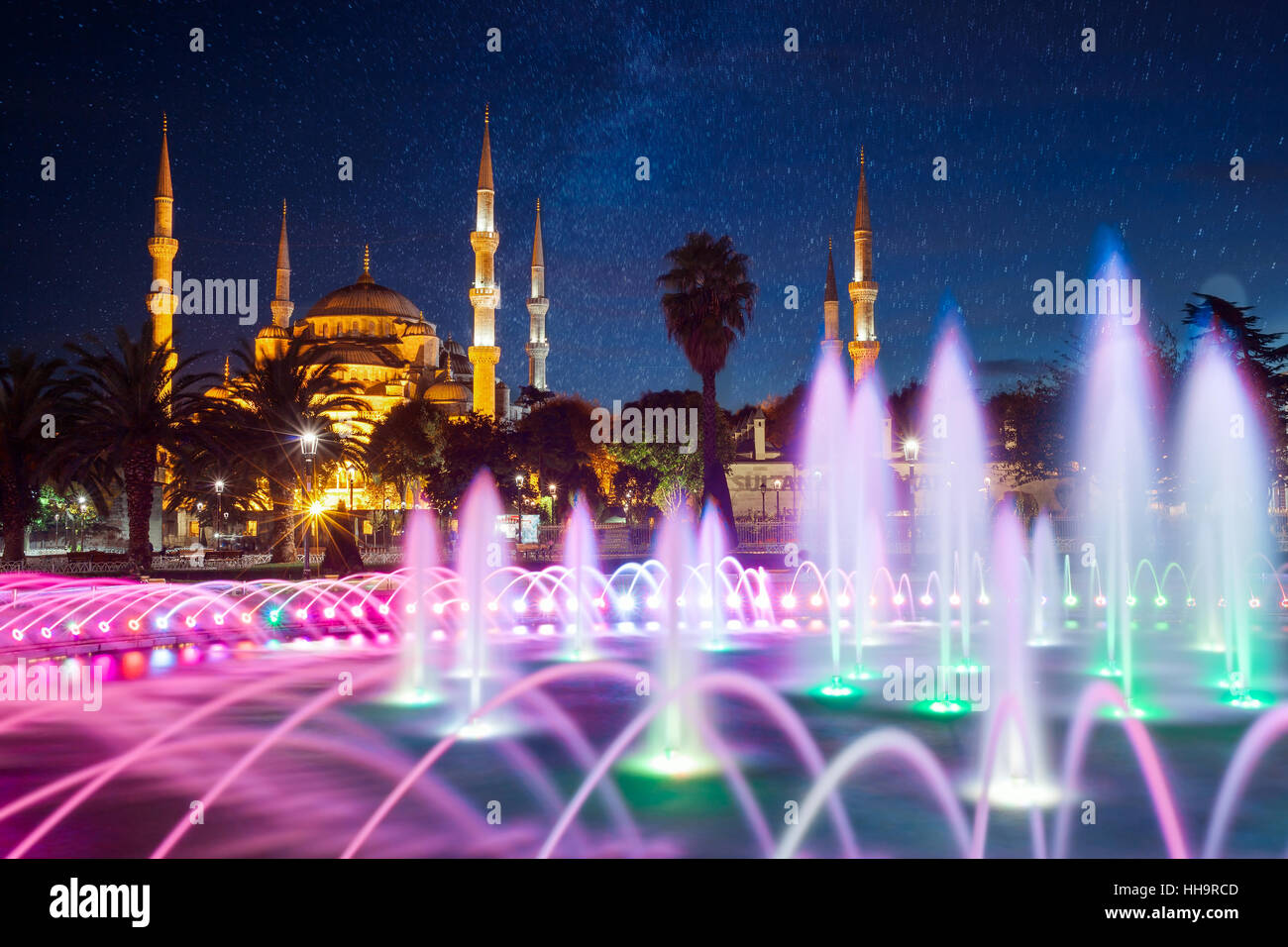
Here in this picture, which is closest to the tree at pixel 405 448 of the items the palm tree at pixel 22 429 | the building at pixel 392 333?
the building at pixel 392 333

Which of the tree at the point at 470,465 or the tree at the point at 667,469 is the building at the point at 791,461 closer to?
the tree at the point at 667,469

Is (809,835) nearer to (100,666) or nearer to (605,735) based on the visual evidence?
(605,735)

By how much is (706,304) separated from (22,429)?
64.8ft

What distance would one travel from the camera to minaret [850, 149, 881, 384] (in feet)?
181

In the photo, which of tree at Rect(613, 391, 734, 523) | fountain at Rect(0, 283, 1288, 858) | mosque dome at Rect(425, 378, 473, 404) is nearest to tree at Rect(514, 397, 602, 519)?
tree at Rect(613, 391, 734, 523)

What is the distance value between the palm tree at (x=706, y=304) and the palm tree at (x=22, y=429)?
701 inches

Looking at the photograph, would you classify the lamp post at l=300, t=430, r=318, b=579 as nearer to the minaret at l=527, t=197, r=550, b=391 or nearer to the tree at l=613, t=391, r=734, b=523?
the tree at l=613, t=391, r=734, b=523

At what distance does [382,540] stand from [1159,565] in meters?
29.1

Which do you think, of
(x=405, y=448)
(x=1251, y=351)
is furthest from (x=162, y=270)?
(x=1251, y=351)

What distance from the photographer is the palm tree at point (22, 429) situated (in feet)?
86.2

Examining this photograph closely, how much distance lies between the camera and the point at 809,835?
21.0ft

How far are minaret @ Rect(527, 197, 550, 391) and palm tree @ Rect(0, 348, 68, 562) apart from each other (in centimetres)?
4904

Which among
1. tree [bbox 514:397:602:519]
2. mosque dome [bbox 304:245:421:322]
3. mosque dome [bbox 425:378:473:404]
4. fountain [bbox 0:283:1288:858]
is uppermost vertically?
mosque dome [bbox 304:245:421:322]
